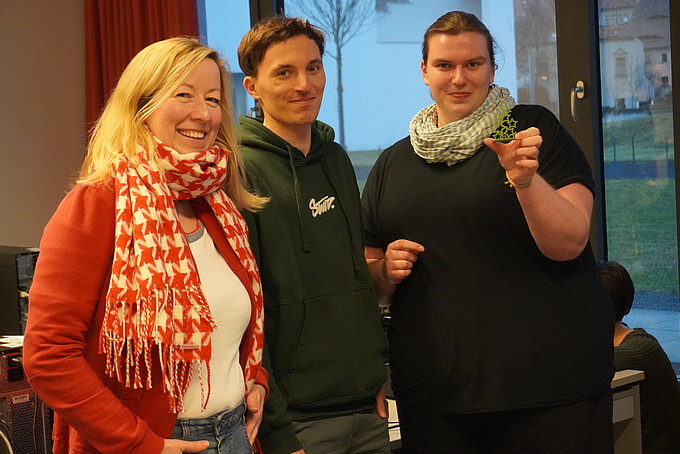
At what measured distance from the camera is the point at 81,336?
1446mm

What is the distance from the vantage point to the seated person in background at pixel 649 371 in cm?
290

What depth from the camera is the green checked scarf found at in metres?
2.00

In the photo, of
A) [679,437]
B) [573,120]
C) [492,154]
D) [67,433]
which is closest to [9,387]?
[67,433]

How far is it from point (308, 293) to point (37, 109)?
373 cm

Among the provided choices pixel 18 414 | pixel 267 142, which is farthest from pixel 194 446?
pixel 18 414

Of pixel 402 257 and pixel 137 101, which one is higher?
pixel 137 101

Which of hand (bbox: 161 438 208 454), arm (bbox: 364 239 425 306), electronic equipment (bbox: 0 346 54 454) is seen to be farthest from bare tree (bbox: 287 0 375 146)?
hand (bbox: 161 438 208 454)

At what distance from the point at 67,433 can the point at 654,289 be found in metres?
2.75

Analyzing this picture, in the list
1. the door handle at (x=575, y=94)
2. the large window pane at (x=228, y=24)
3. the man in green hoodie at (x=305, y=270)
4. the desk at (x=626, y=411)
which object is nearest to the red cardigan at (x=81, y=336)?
the man in green hoodie at (x=305, y=270)

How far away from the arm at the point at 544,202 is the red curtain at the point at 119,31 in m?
3.41

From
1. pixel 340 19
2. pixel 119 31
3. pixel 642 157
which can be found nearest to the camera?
pixel 642 157

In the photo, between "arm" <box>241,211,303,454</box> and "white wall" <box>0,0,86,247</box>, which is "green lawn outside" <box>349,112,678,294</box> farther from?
"white wall" <box>0,0,86,247</box>

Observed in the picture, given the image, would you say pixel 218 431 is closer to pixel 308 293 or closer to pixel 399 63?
pixel 308 293

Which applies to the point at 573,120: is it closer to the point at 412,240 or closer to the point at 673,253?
the point at 673,253
